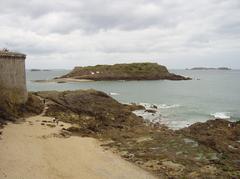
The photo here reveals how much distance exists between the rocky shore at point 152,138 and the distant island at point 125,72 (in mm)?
69788

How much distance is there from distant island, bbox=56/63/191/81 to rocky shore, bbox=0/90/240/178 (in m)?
69.8

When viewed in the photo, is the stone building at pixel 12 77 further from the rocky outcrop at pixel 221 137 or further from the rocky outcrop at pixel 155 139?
the rocky outcrop at pixel 221 137

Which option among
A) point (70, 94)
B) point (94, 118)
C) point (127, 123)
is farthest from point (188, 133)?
point (70, 94)

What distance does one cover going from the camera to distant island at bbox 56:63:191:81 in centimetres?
10538

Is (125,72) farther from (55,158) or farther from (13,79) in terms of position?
(55,158)

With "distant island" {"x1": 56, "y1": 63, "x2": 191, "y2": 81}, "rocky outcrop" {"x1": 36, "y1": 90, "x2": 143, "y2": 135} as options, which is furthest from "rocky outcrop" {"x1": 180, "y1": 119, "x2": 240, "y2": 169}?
"distant island" {"x1": 56, "y1": 63, "x2": 191, "y2": 81}

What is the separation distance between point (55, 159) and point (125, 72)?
295 feet

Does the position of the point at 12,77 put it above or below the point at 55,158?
above

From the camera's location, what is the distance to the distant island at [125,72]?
105381 mm

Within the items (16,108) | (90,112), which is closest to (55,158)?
(16,108)

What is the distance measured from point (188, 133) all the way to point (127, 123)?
535 centimetres

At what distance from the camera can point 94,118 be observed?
2927 cm

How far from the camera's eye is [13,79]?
28703 mm

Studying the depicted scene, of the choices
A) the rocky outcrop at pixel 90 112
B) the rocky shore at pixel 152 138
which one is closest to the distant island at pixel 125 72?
the rocky outcrop at pixel 90 112
